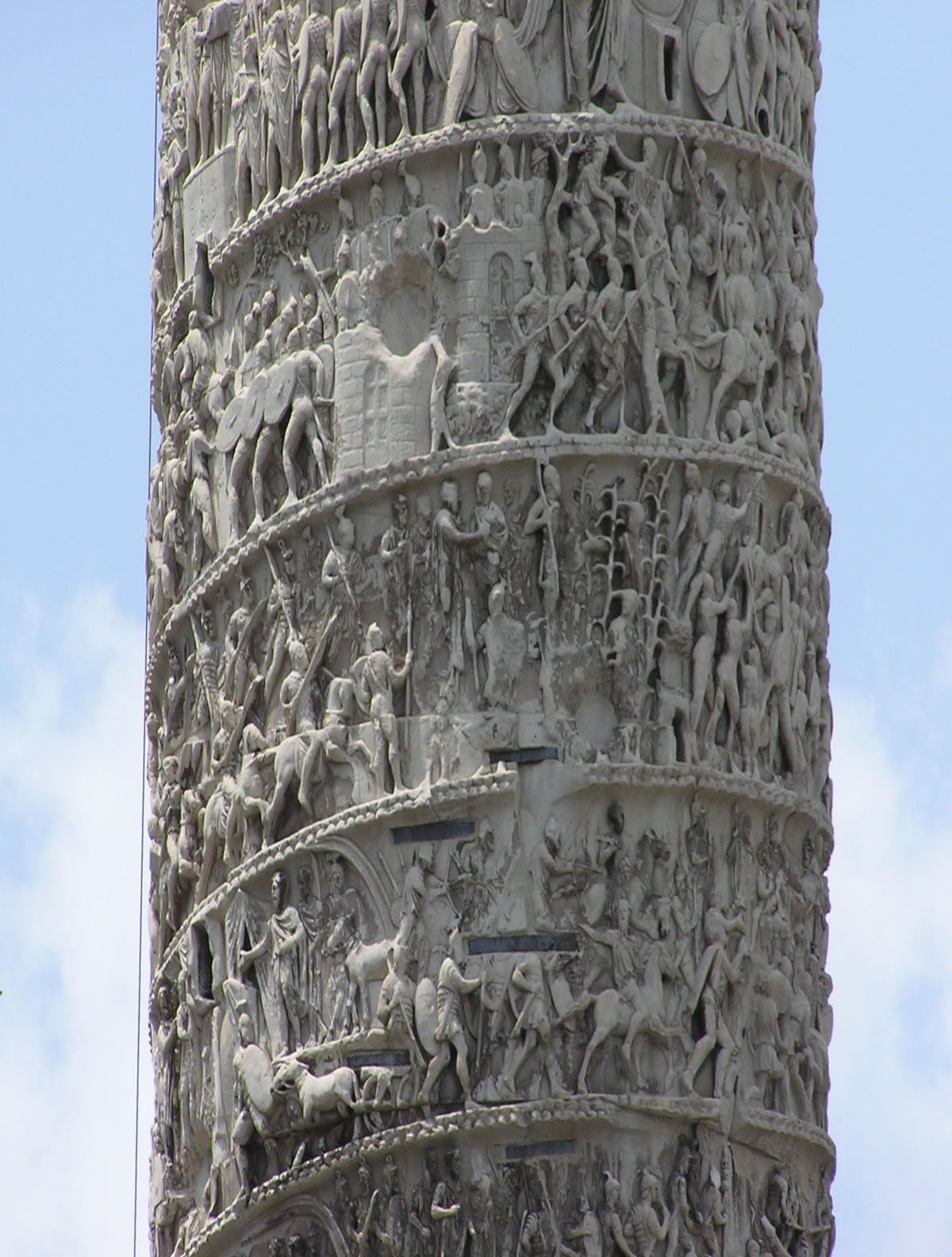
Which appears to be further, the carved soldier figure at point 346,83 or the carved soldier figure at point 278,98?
the carved soldier figure at point 278,98

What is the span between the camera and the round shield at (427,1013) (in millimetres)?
12961

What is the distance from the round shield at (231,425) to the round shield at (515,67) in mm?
1512

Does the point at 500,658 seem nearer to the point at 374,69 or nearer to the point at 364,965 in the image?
the point at 364,965

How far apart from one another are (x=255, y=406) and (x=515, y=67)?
61.5 inches

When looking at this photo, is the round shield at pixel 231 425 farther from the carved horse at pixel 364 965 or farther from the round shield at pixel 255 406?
the carved horse at pixel 364 965

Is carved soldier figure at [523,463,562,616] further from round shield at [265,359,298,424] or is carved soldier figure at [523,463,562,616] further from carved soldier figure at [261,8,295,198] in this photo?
carved soldier figure at [261,8,295,198]

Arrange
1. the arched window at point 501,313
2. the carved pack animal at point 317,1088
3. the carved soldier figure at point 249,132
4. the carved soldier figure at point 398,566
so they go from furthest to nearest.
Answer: the carved soldier figure at point 249,132
the arched window at point 501,313
the carved soldier figure at point 398,566
the carved pack animal at point 317,1088

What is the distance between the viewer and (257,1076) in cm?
1334

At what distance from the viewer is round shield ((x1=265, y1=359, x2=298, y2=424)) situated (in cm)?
1395

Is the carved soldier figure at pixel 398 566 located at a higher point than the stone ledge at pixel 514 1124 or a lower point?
higher

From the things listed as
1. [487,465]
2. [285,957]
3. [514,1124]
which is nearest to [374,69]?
[487,465]

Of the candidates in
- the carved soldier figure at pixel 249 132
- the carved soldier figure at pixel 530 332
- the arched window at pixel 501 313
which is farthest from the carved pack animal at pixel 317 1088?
the carved soldier figure at pixel 249 132

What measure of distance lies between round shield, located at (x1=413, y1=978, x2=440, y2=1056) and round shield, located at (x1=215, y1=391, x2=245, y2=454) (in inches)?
90.9

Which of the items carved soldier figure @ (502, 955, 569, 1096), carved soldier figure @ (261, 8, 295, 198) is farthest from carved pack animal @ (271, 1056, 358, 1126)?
carved soldier figure @ (261, 8, 295, 198)
